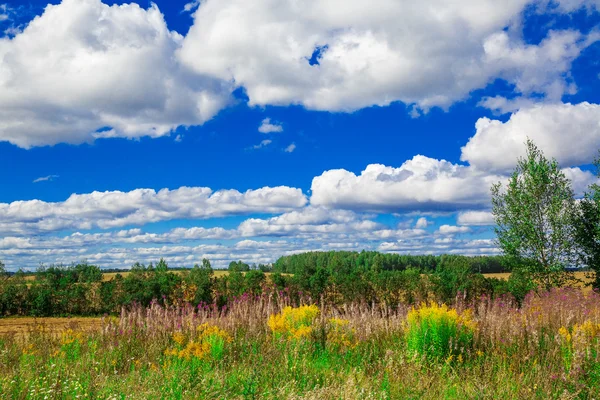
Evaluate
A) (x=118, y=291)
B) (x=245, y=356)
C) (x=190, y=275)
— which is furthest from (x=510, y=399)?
(x=118, y=291)

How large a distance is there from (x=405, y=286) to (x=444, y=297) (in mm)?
1614

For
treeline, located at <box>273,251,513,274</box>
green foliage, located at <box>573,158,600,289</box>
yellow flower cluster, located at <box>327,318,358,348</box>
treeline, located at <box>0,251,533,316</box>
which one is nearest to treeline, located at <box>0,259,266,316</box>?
treeline, located at <box>0,251,533,316</box>

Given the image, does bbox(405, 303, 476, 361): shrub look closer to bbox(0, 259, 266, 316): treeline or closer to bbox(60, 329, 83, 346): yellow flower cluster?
bbox(60, 329, 83, 346): yellow flower cluster

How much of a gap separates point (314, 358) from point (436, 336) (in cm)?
190

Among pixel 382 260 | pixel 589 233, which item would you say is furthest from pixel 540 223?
pixel 382 260

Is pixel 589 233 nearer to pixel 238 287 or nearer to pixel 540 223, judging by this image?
pixel 540 223

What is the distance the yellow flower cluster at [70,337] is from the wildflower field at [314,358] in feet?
0.08

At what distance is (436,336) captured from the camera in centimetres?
714

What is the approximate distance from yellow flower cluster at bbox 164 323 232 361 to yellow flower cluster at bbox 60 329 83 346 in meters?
1.74

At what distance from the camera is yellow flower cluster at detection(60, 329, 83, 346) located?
824cm

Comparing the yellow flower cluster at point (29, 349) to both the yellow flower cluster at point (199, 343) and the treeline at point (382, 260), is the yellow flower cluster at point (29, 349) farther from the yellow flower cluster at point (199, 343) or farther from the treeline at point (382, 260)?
the treeline at point (382, 260)

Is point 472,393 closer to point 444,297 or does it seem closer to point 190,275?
point 444,297

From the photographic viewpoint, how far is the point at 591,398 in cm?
525

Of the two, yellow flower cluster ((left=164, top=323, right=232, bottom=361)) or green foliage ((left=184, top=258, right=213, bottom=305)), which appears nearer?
yellow flower cluster ((left=164, top=323, right=232, bottom=361))
